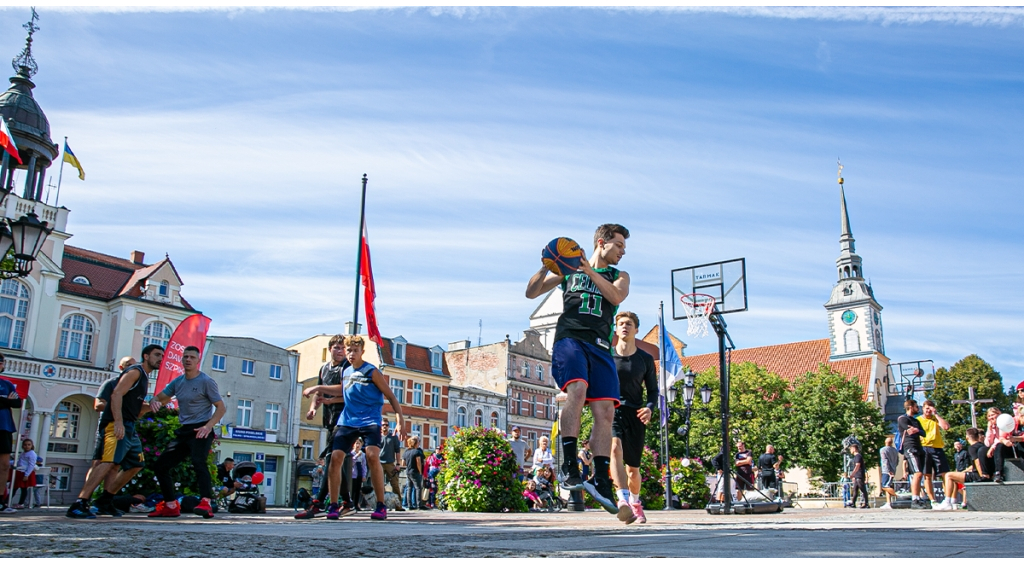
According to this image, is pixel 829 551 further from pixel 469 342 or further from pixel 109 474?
pixel 469 342

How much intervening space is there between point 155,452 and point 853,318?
88804 mm

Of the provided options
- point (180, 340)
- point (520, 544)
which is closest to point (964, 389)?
point (180, 340)

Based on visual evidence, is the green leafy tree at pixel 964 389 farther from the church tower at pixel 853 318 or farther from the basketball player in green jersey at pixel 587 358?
the basketball player in green jersey at pixel 587 358

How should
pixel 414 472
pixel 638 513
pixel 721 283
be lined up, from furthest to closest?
pixel 721 283, pixel 414 472, pixel 638 513

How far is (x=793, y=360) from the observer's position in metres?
77.1

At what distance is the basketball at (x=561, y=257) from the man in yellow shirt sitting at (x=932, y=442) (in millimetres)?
10261

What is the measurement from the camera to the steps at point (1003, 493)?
10383mm

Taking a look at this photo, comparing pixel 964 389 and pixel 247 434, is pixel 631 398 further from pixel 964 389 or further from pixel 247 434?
pixel 964 389

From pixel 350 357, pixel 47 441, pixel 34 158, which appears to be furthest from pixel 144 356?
pixel 47 441

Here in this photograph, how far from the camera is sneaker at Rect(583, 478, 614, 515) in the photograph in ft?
16.2

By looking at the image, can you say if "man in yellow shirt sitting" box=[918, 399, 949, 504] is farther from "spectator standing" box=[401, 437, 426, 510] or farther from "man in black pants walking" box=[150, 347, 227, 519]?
"man in black pants walking" box=[150, 347, 227, 519]

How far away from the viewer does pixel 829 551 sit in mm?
2971

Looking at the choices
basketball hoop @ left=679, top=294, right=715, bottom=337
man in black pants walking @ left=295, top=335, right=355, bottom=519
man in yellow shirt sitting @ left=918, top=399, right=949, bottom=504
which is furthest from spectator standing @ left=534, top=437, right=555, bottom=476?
man in black pants walking @ left=295, top=335, right=355, bottom=519

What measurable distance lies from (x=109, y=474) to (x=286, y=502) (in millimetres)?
35041
